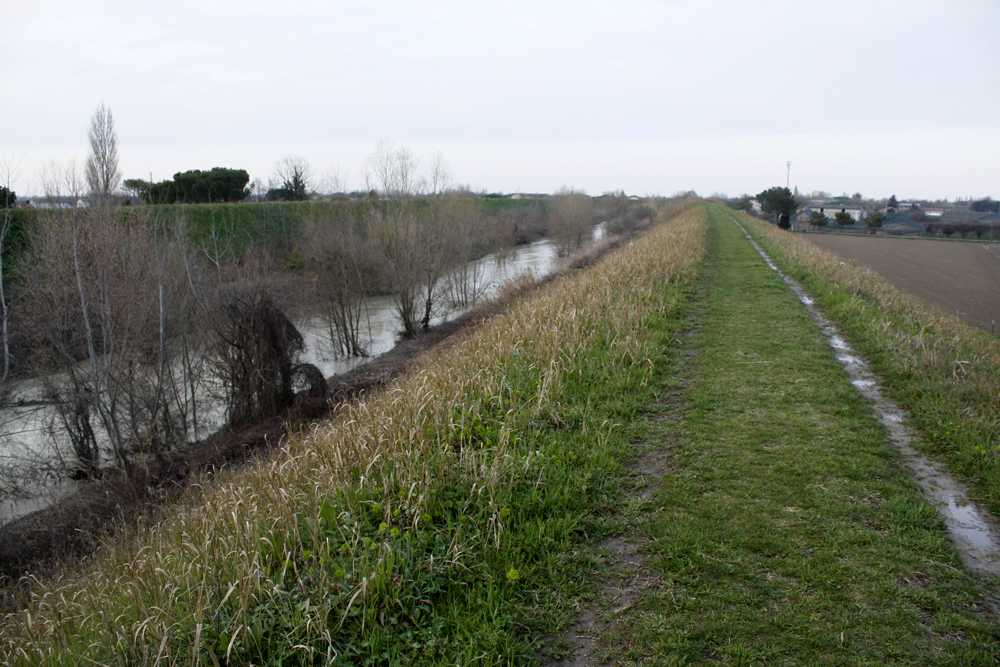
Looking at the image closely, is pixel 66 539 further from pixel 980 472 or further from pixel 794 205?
pixel 794 205

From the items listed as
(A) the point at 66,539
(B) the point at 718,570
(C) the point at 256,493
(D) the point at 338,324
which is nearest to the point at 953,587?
(B) the point at 718,570

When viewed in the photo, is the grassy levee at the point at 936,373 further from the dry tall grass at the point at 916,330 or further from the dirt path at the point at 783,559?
the dirt path at the point at 783,559

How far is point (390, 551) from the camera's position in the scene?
10.1 ft

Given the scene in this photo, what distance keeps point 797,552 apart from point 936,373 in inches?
160

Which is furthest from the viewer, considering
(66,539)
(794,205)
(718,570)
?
(794,205)

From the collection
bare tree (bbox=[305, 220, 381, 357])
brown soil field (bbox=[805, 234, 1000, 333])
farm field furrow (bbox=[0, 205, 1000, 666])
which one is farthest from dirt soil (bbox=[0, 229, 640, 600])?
brown soil field (bbox=[805, 234, 1000, 333])

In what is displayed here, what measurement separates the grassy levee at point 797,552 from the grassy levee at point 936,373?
45 cm

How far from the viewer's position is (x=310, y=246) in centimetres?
2341

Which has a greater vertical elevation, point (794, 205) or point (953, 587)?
point (794, 205)

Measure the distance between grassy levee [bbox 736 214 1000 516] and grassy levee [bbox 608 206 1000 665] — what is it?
453mm

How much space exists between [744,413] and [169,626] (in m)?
4.79

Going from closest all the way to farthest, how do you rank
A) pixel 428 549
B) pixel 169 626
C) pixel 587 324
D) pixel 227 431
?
1. pixel 169 626
2. pixel 428 549
3. pixel 587 324
4. pixel 227 431

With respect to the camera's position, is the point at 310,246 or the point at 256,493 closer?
the point at 256,493

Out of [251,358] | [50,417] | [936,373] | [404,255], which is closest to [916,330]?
[936,373]
